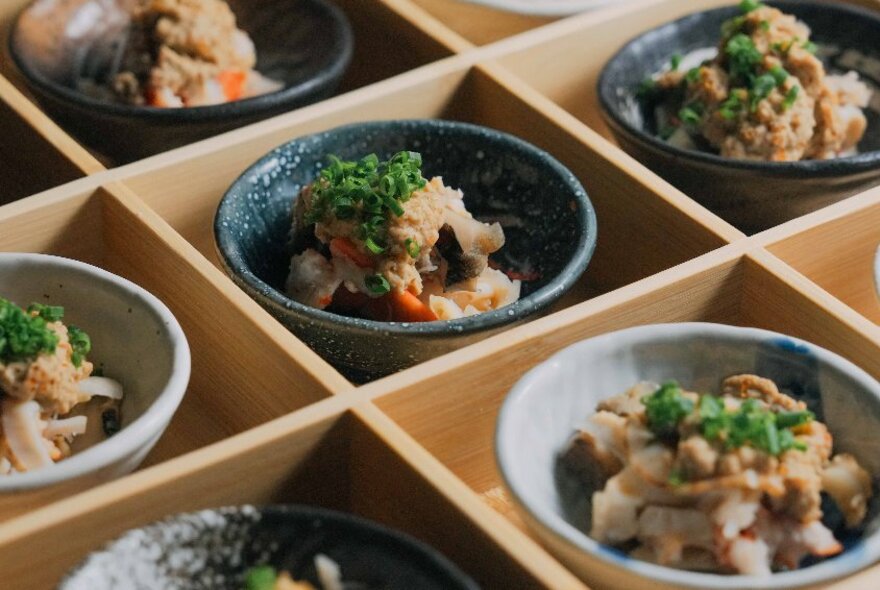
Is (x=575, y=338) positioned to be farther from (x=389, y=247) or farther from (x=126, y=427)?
(x=126, y=427)

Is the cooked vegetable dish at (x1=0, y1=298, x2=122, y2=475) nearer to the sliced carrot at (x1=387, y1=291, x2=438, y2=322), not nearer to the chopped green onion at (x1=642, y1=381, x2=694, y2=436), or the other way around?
the sliced carrot at (x1=387, y1=291, x2=438, y2=322)

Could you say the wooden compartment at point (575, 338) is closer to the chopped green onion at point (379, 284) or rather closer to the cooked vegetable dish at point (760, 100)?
the chopped green onion at point (379, 284)

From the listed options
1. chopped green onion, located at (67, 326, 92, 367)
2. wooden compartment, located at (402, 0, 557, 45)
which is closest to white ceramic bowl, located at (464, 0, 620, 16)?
wooden compartment, located at (402, 0, 557, 45)

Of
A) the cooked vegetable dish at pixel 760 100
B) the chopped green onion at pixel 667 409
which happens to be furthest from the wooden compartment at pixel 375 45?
the chopped green onion at pixel 667 409

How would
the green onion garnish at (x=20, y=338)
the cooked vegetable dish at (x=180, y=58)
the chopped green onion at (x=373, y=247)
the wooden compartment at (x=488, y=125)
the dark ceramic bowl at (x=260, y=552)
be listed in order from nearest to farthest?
the dark ceramic bowl at (x=260, y=552)
the green onion garnish at (x=20, y=338)
the chopped green onion at (x=373, y=247)
the wooden compartment at (x=488, y=125)
the cooked vegetable dish at (x=180, y=58)

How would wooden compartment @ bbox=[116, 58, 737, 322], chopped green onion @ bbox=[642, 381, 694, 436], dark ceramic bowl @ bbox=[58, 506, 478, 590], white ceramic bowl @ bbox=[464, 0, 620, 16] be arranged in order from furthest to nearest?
white ceramic bowl @ bbox=[464, 0, 620, 16] < wooden compartment @ bbox=[116, 58, 737, 322] < chopped green onion @ bbox=[642, 381, 694, 436] < dark ceramic bowl @ bbox=[58, 506, 478, 590]
